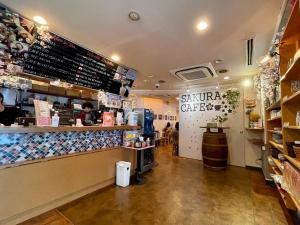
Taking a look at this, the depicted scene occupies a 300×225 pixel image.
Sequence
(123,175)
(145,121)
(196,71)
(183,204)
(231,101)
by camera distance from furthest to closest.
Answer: (231,101)
(145,121)
(196,71)
(123,175)
(183,204)

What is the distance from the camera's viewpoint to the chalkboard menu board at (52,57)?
2.26 meters

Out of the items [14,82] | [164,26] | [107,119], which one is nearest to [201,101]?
[107,119]

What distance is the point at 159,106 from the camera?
9500mm

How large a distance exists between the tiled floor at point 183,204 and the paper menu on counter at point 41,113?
1.32 meters

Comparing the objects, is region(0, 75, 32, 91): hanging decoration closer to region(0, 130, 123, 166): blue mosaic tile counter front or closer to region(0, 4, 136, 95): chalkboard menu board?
region(0, 4, 136, 95): chalkboard menu board

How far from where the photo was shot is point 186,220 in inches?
87.8

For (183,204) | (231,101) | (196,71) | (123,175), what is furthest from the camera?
(231,101)

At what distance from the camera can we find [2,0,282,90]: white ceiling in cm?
194

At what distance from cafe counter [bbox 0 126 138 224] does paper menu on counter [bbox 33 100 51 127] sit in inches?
5.2

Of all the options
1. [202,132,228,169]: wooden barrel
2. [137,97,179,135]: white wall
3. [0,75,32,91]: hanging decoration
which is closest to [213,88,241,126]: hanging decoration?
[202,132,228,169]: wooden barrel

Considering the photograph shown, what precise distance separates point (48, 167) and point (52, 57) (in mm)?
1762

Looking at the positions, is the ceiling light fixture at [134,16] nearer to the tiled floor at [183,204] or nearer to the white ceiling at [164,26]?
the white ceiling at [164,26]

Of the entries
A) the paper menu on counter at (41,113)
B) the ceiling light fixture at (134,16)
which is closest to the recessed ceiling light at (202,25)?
Result: the ceiling light fixture at (134,16)

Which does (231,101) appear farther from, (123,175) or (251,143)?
(123,175)
